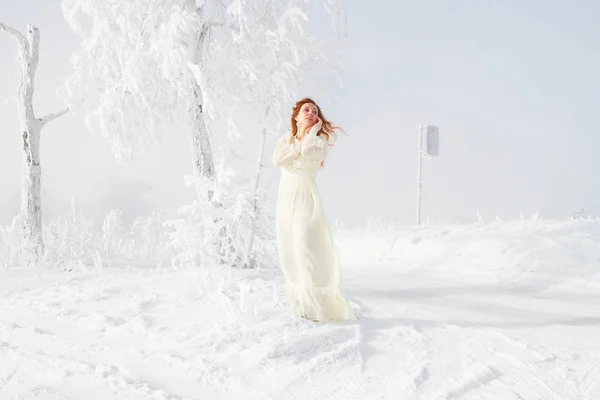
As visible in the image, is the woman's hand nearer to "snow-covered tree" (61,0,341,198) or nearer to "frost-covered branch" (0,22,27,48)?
"snow-covered tree" (61,0,341,198)

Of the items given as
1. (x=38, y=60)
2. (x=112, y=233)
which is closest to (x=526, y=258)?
(x=112, y=233)

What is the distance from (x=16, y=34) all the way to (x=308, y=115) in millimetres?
8746

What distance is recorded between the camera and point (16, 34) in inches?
410

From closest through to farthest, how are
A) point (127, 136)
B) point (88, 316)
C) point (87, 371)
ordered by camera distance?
point (87, 371) → point (88, 316) → point (127, 136)

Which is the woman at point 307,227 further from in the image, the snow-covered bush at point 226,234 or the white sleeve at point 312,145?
the snow-covered bush at point 226,234

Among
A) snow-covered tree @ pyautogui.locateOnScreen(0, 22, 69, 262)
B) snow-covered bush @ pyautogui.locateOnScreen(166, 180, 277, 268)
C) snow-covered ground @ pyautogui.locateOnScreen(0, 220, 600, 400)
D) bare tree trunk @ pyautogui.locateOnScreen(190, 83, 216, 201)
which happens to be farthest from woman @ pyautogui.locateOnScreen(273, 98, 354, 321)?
snow-covered tree @ pyautogui.locateOnScreen(0, 22, 69, 262)

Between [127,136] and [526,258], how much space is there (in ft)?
23.4

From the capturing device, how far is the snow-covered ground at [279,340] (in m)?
3.50

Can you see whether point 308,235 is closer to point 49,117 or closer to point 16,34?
point 49,117

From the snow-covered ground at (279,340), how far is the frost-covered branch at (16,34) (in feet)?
17.3

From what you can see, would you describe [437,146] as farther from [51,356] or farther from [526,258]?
[51,356]

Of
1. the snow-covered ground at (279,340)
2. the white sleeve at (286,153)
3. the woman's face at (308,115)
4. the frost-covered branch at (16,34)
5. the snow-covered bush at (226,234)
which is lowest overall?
the snow-covered ground at (279,340)

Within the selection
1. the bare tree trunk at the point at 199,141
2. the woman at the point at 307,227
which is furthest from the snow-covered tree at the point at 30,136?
the woman at the point at 307,227

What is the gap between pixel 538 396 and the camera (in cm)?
338
